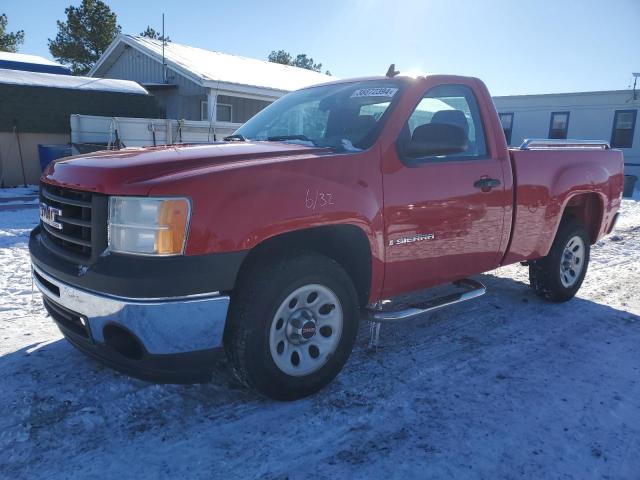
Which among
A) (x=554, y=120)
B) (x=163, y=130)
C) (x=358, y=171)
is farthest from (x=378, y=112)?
(x=554, y=120)

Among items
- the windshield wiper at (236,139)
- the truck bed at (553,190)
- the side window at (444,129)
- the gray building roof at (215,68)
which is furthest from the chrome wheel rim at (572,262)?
the gray building roof at (215,68)

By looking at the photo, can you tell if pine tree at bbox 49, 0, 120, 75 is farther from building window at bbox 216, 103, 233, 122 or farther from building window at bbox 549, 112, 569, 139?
building window at bbox 549, 112, 569, 139

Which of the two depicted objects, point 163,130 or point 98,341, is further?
point 163,130

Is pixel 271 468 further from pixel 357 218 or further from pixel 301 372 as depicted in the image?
pixel 357 218

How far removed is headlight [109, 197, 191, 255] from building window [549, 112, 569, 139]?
75.7 feet

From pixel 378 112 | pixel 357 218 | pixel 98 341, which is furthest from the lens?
pixel 378 112

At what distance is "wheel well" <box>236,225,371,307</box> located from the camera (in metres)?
2.88

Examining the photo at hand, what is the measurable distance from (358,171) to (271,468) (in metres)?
1.69

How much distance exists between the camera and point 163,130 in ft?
44.4

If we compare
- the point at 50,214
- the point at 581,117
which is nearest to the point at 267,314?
the point at 50,214

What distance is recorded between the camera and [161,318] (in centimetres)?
245

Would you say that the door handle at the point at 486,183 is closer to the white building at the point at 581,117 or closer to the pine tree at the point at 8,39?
the white building at the point at 581,117

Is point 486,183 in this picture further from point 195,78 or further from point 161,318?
point 195,78

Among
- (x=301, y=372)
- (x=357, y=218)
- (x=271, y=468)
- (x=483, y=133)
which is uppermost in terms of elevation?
(x=483, y=133)
